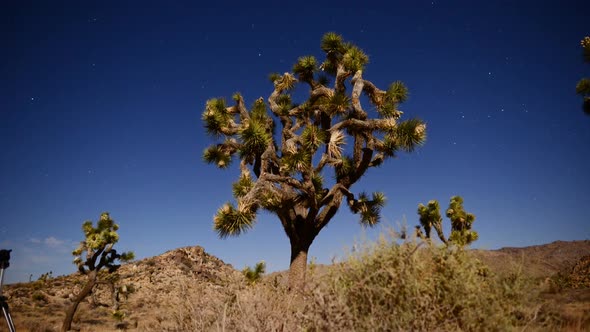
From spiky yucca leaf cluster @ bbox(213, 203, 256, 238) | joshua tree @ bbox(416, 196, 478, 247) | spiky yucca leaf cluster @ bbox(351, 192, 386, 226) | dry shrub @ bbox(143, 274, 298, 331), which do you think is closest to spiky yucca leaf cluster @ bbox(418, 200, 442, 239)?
joshua tree @ bbox(416, 196, 478, 247)

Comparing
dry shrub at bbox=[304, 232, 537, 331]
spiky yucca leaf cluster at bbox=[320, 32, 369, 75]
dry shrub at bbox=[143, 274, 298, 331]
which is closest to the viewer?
dry shrub at bbox=[304, 232, 537, 331]

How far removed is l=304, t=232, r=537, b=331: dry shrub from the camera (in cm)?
327

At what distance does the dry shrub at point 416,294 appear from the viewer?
10.7 feet

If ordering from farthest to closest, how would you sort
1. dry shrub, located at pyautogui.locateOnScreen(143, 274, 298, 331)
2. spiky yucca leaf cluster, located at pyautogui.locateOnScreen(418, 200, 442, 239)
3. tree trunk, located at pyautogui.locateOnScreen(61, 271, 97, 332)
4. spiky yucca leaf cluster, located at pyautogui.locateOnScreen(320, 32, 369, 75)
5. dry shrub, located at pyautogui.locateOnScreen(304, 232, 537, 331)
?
spiky yucca leaf cluster, located at pyautogui.locateOnScreen(418, 200, 442, 239)
tree trunk, located at pyautogui.locateOnScreen(61, 271, 97, 332)
spiky yucca leaf cluster, located at pyautogui.locateOnScreen(320, 32, 369, 75)
dry shrub, located at pyautogui.locateOnScreen(143, 274, 298, 331)
dry shrub, located at pyautogui.locateOnScreen(304, 232, 537, 331)

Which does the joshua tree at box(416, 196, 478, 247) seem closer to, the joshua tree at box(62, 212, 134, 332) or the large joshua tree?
the large joshua tree

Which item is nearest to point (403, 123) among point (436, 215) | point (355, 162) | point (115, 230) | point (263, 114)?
point (355, 162)

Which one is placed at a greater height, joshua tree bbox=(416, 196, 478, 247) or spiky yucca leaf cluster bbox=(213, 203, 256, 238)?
joshua tree bbox=(416, 196, 478, 247)

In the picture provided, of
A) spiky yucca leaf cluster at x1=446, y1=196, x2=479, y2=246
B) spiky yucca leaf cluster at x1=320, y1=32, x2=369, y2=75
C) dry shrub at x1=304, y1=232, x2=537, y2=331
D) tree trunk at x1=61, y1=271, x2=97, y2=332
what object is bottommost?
dry shrub at x1=304, y1=232, x2=537, y2=331

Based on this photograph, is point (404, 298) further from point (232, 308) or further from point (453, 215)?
point (453, 215)

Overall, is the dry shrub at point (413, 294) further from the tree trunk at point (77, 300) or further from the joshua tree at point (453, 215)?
the joshua tree at point (453, 215)

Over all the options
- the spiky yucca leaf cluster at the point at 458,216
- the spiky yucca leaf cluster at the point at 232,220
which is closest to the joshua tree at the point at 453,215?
the spiky yucca leaf cluster at the point at 458,216

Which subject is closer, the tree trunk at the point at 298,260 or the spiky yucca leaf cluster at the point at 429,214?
the tree trunk at the point at 298,260

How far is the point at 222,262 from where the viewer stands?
31.3 m

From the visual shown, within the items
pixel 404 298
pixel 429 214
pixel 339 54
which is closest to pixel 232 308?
pixel 404 298
